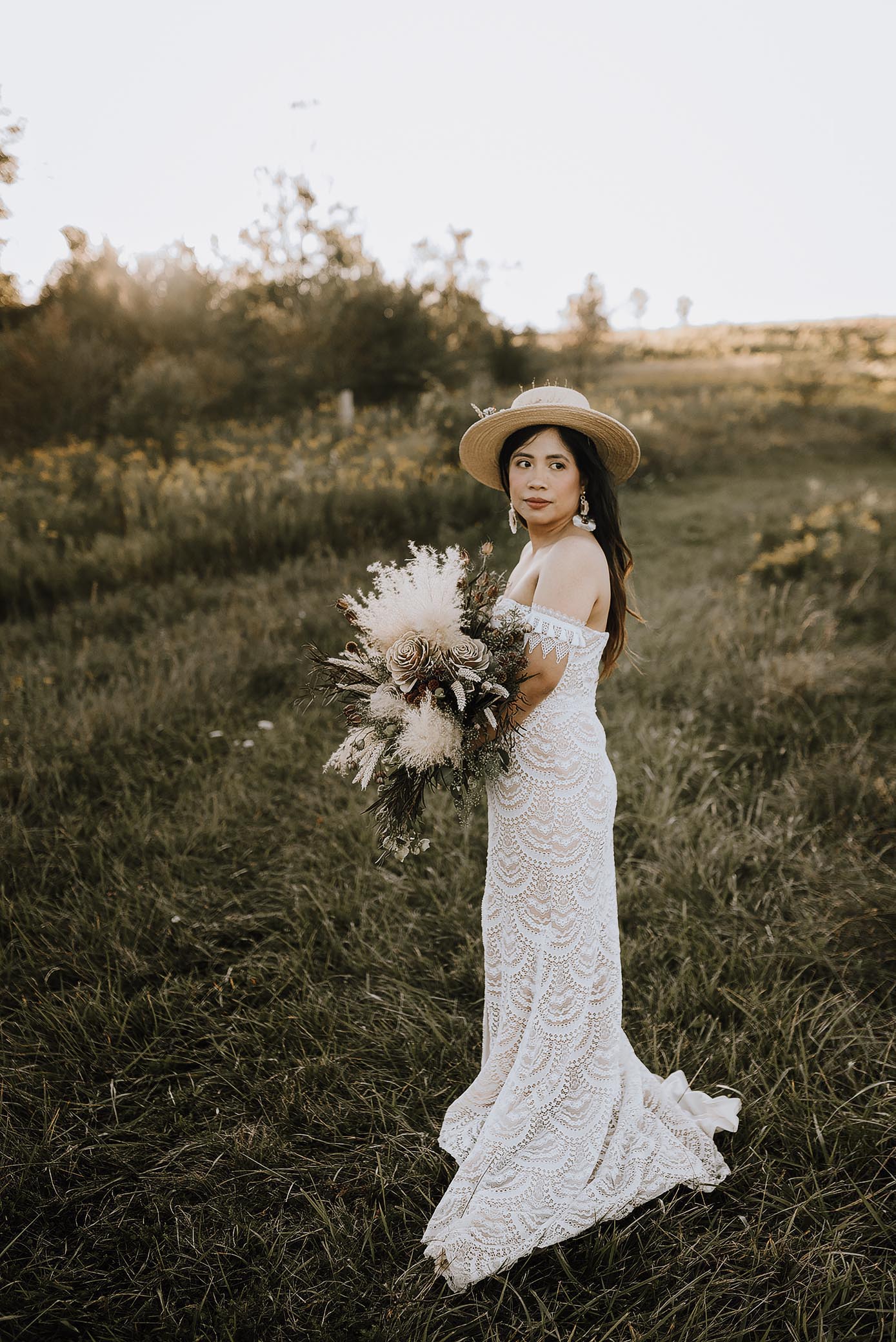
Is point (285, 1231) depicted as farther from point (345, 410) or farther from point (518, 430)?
point (345, 410)

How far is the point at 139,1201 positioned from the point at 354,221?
2869 centimetres

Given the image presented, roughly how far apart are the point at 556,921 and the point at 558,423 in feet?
4.73

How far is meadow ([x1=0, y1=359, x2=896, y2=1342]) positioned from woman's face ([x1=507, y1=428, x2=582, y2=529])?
1998mm

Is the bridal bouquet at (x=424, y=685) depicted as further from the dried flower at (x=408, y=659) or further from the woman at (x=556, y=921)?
the woman at (x=556, y=921)

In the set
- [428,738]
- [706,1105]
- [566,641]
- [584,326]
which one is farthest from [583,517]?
[584,326]

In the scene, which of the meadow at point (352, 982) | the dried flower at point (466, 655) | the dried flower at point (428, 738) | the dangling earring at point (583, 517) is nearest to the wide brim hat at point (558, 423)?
the dangling earring at point (583, 517)

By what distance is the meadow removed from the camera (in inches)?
81.6

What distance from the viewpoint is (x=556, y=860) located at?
210 centimetres

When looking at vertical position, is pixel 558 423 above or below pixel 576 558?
above

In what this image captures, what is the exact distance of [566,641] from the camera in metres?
1.95

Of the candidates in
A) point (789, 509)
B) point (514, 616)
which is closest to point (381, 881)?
point (514, 616)

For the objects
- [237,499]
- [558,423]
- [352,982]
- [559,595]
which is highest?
[558,423]

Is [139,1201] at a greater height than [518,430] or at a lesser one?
lesser

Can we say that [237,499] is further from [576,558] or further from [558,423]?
[576,558]
